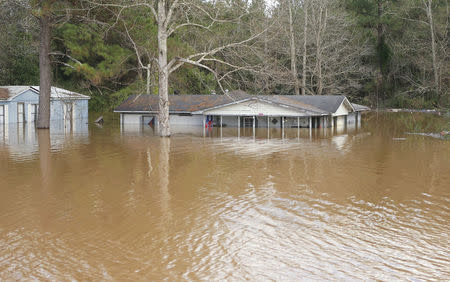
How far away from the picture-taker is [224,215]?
12523mm

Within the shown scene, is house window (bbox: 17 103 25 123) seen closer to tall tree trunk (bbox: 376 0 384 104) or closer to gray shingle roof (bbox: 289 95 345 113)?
A: gray shingle roof (bbox: 289 95 345 113)

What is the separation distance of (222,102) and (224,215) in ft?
97.5

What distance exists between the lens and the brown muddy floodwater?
Answer: 9.19 meters

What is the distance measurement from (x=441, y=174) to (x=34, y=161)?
15.2 metres

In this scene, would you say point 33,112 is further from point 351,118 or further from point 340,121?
point 351,118

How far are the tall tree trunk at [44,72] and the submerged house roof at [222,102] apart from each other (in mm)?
6029

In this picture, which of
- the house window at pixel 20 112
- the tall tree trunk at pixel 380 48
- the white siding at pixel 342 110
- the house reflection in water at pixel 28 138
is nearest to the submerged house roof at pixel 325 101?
the white siding at pixel 342 110

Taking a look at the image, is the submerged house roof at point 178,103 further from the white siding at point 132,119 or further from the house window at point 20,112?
the house window at point 20,112

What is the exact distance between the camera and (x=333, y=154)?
23.7m

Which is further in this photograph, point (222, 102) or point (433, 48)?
point (433, 48)

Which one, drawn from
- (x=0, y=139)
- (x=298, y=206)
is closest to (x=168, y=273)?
(x=298, y=206)

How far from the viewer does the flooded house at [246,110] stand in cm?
3834

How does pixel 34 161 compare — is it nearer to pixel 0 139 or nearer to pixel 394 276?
pixel 0 139

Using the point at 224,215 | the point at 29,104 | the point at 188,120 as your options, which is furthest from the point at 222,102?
the point at 224,215
